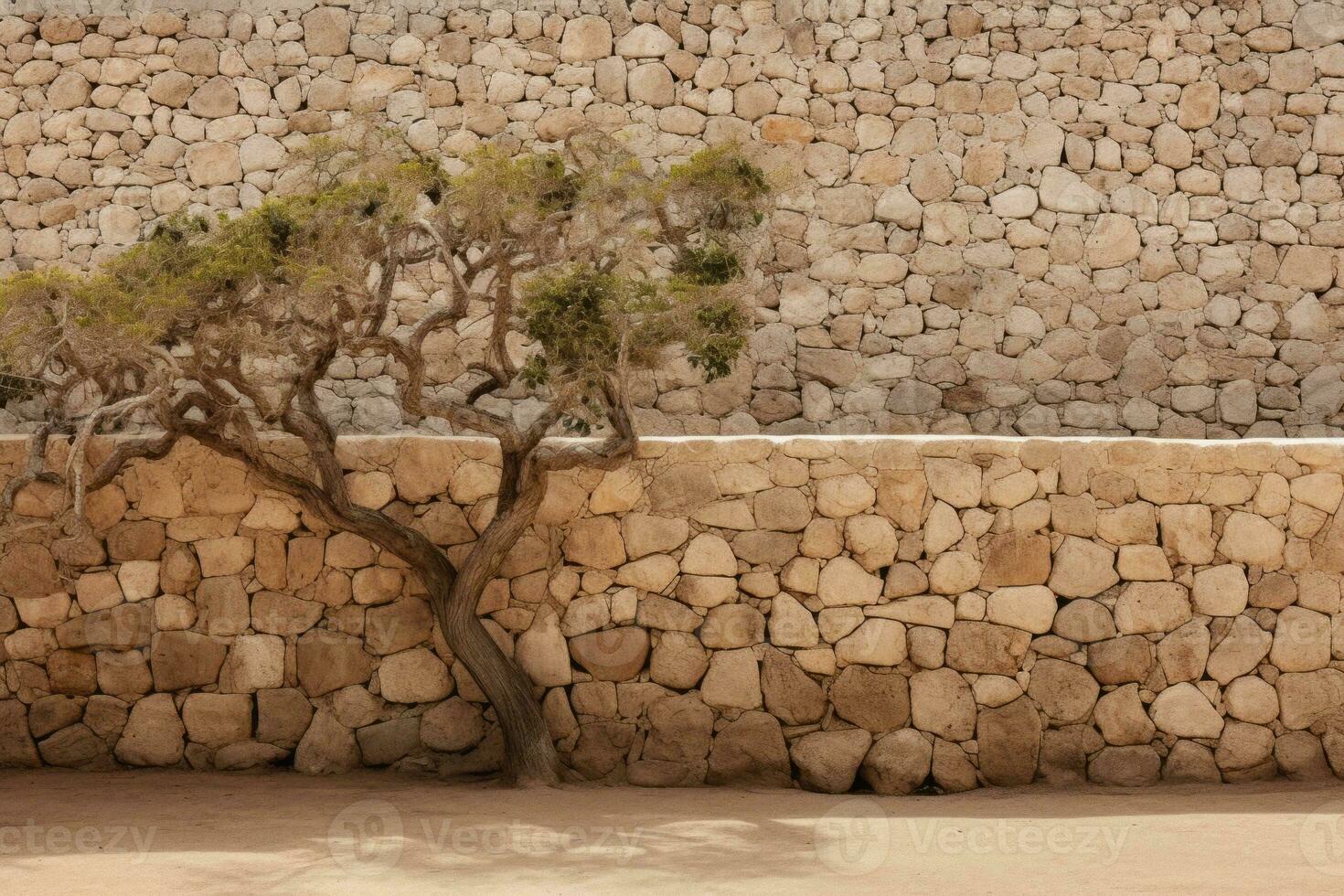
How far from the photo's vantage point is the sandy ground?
195 inches

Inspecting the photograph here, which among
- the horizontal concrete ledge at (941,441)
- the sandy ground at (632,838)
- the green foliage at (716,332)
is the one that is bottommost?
the sandy ground at (632,838)

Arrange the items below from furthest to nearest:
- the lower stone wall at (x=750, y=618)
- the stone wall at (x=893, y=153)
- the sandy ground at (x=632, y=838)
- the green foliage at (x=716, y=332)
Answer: the stone wall at (x=893, y=153)
the lower stone wall at (x=750, y=618)
the green foliage at (x=716, y=332)
the sandy ground at (x=632, y=838)

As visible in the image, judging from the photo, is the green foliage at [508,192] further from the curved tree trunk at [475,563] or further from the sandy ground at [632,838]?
the sandy ground at [632,838]

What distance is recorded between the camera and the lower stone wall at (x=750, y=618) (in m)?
6.79

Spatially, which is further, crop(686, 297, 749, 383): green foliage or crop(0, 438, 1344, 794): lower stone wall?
crop(0, 438, 1344, 794): lower stone wall

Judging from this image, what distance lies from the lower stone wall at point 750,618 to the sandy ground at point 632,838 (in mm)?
246

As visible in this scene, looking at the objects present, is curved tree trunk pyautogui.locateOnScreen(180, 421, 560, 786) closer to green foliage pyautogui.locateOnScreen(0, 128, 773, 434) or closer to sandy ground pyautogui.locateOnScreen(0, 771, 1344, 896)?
sandy ground pyautogui.locateOnScreen(0, 771, 1344, 896)

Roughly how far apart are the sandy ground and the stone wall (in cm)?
338

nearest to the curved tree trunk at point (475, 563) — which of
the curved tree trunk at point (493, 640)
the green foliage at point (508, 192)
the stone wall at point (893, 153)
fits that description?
the curved tree trunk at point (493, 640)


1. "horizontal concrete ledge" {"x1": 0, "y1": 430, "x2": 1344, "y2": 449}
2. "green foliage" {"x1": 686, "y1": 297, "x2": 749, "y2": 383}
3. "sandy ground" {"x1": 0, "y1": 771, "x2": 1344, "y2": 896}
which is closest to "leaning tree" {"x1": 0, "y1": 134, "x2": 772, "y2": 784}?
"green foliage" {"x1": 686, "y1": 297, "x2": 749, "y2": 383}

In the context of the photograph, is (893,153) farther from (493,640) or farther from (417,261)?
(493,640)

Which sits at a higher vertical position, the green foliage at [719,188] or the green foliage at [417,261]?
the green foliage at [719,188]

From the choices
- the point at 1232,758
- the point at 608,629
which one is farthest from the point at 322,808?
the point at 1232,758

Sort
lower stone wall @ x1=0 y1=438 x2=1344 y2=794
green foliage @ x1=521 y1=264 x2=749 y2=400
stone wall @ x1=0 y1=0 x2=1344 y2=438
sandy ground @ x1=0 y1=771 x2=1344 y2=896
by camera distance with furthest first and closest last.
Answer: stone wall @ x1=0 y1=0 x2=1344 y2=438, lower stone wall @ x1=0 y1=438 x2=1344 y2=794, green foliage @ x1=521 y1=264 x2=749 y2=400, sandy ground @ x1=0 y1=771 x2=1344 y2=896
